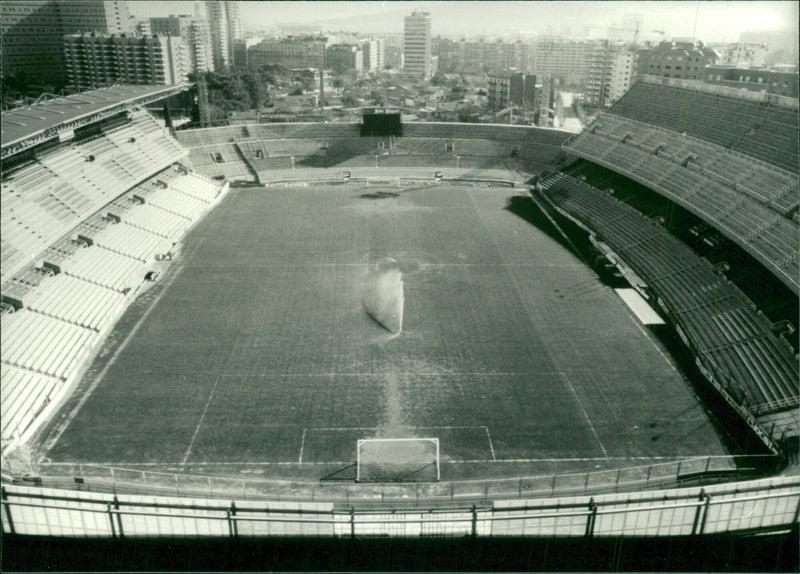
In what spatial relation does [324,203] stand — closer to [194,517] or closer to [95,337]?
[95,337]

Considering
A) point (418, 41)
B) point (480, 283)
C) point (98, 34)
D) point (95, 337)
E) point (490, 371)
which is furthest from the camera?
point (418, 41)

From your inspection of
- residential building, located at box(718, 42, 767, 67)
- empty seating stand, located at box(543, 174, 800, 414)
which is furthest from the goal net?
residential building, located at box(718, 42, 767, 67)

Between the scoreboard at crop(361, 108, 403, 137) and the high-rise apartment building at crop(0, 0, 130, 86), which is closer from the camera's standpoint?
the scoreboard at crop(361, 108, 403, 137)

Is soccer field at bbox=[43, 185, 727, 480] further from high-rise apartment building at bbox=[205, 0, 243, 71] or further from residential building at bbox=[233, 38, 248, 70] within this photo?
residential building at bbox=[233, 38, 248, 70]

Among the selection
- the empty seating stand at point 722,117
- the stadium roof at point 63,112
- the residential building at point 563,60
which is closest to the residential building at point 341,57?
the residential building at point 563,60

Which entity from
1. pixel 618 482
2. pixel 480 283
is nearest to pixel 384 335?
pixel 480 283

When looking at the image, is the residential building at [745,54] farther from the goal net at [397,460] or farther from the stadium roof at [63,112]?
the goal net at [397,460]

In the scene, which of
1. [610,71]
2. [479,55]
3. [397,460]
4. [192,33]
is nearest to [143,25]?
[192,33]

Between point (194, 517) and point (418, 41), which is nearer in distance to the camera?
point (194, 517)
